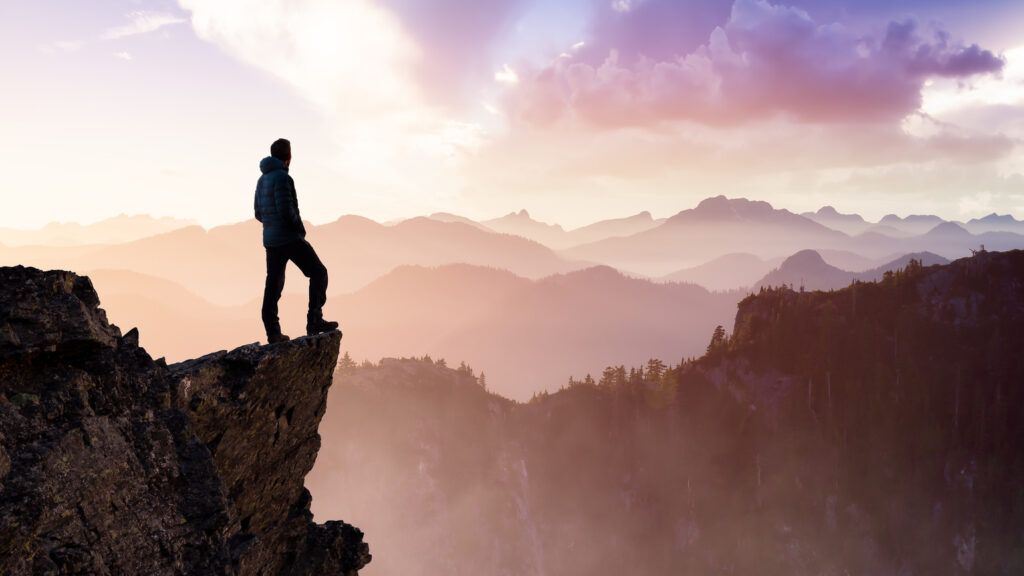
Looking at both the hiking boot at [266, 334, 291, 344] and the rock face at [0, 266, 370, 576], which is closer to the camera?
the rock face at [0, 266, 370, 576]

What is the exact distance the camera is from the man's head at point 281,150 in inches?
480

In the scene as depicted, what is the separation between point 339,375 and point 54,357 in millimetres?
137449

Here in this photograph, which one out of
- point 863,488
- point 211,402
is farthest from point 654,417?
point 211,402

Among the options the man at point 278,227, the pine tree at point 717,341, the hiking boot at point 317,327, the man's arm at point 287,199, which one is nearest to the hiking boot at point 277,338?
the man at point 278,227

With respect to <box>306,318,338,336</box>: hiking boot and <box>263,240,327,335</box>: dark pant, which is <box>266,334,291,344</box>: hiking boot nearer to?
<box>263,240,327,335</box>: dark pant

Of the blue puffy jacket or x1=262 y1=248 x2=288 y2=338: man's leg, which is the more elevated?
the blue puffy jacket

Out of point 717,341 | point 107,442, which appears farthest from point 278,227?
point 717,341

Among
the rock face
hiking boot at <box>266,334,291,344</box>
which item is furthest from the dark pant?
the rock face

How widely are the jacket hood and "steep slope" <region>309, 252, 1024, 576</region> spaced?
10738 centimetres

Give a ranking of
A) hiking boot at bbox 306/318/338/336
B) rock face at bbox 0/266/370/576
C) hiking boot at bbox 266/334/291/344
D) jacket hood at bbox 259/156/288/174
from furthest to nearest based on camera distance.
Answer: hiking boot at bbox 306/318/338/336
hiking boot at bbox 266/334/291/344
jacket hood at bbox 259/156/288/174
rock face at bbox 0/266/370/576

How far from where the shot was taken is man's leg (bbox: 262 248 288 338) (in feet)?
40.7

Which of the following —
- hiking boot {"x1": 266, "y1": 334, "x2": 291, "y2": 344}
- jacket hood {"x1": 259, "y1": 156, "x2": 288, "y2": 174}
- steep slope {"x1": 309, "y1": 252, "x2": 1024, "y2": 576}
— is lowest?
steep slope {"x1": 309, "y1": 252, "x2": 1024, "y2": 576}

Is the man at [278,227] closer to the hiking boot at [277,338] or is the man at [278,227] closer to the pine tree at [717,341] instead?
the hiking boot at [277,338]

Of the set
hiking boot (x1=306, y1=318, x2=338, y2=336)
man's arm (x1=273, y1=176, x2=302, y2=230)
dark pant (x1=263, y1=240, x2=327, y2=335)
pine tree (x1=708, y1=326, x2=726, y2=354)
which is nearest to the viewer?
man's arm (x1=273, y1=176, x2=302, y2=230)
